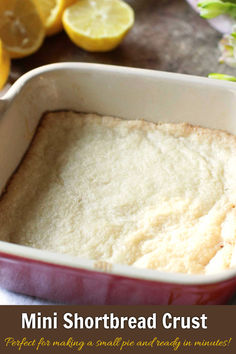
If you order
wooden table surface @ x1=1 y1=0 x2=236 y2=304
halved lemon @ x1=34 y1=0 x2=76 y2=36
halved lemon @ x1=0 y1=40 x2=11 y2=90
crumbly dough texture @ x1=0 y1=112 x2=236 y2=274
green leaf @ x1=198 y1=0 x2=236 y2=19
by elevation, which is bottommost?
crumbly dough texture @ x1=0 y1=112 x2=236 y2=274

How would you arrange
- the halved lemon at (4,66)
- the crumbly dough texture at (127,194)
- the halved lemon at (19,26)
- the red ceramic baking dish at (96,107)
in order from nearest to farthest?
the red ceramic baking dish at (96,107) < the crumbly dough texture at (127,194) < the halved lemon at (4,66) < the halved lemon at (19,26)

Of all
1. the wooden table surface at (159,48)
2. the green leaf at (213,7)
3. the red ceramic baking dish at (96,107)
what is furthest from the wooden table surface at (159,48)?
the red ceramic baking dish at (96,107)

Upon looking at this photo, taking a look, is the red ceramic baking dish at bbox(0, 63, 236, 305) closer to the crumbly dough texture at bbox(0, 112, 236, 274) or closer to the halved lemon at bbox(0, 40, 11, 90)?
the crumbly dough texture at bbox(0, 112, 236, 274)

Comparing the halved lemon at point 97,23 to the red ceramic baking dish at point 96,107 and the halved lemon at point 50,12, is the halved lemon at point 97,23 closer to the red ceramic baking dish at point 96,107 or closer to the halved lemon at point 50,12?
the halved lemon at point 50,12

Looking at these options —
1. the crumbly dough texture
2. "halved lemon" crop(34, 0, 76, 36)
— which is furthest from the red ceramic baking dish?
"halved lemon" crop(34, 0, 76, 36)

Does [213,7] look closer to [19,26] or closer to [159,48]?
[159,48]

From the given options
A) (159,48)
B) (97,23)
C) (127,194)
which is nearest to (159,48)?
(159,48)

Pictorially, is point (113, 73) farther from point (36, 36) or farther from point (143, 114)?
point (36, 36)

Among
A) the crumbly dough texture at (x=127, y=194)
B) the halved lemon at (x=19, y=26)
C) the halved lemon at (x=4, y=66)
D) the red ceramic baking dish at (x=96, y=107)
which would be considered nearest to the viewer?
the red ceramic baking dish at (x=96, y=107)
